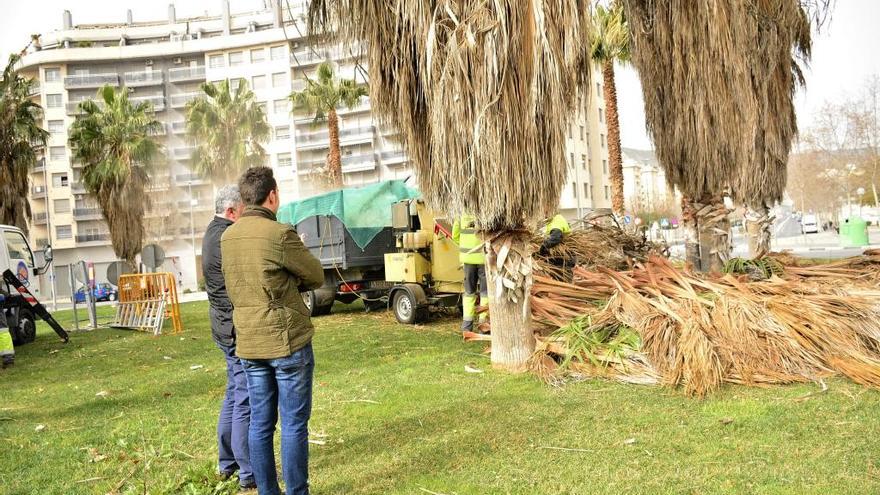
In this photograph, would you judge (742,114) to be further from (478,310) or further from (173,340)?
(173,340)

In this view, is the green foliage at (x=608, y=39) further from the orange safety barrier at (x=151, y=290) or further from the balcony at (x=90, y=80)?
the balcony at (x=90, y=80)

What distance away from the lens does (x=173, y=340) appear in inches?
520

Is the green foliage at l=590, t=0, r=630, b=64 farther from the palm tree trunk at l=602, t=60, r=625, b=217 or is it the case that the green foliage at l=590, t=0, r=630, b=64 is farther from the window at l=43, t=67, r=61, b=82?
the window at l=43, t=67, r=61, b=82

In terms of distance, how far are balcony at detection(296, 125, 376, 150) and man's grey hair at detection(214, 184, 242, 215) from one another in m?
59.4

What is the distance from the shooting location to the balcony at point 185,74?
69.7 m

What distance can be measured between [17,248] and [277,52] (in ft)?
173

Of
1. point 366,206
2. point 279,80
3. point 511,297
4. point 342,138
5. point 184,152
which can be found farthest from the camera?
point 279,80

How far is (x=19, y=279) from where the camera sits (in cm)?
1545

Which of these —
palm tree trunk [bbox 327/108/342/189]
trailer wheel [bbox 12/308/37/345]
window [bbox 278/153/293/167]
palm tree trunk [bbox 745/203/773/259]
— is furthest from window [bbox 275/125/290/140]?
palm tree trunk [bbox 745/203/773/259]

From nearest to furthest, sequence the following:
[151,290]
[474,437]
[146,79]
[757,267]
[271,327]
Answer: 1. [271,327]
2. [474,437]
3. [757,267]
4. [151,290]
5. [146,79]

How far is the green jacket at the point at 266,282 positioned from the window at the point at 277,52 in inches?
2523

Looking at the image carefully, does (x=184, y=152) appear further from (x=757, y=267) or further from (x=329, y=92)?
(x=757, y=267)

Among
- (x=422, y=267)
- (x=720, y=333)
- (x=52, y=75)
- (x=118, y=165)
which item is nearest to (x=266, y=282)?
(x=720, y=333)

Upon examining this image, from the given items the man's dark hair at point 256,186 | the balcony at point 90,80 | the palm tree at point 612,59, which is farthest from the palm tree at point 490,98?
the balcony at point 90,80
